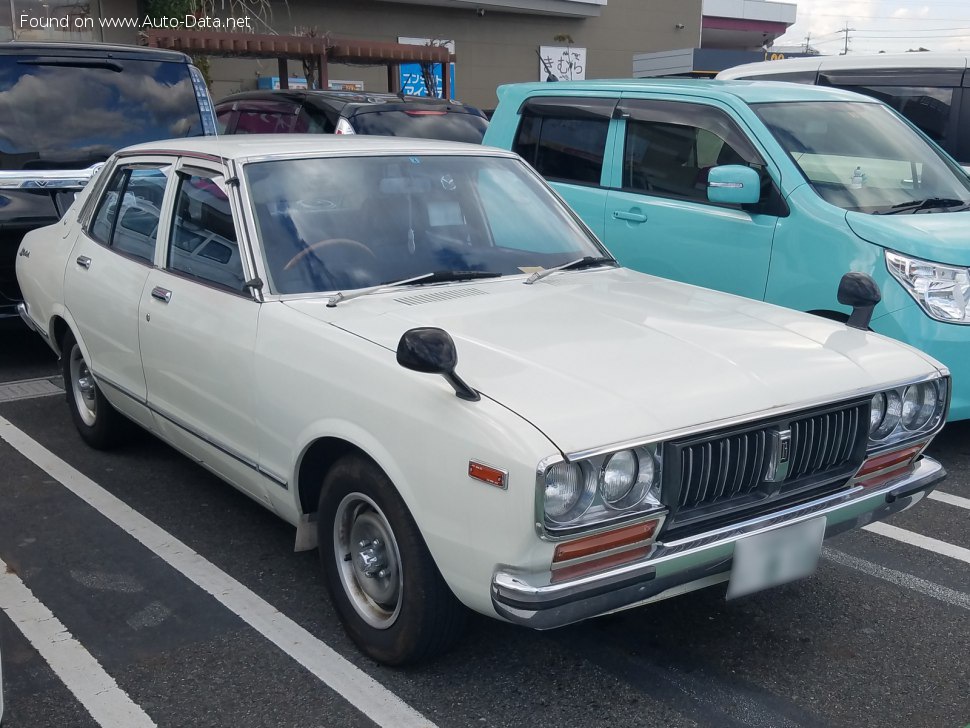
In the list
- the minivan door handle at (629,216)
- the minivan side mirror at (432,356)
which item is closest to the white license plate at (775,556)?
the minivan side mirror at (432,356)

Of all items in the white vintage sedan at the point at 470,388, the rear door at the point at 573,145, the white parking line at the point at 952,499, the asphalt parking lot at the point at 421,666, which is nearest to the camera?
the white vintage sedan at the point at 470,388

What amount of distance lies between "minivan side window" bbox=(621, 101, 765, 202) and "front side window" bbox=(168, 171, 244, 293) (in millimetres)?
3015

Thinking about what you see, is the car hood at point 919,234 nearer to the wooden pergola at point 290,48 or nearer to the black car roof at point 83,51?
the black car roof at point 83,51

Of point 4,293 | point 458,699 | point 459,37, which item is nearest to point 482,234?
point 458,699

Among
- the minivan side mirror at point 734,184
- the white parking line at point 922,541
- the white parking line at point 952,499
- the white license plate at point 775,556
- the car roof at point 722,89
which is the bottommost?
the white parking line at point 952,499

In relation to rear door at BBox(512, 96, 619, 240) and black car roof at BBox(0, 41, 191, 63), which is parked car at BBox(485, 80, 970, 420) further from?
black car roof at BBox(0, 41, 191, 63)

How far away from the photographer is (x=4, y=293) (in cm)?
666

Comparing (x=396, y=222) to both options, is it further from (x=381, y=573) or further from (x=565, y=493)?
(x=565, y=493)

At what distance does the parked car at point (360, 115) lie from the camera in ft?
28.9

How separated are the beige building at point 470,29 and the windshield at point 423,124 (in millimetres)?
9341

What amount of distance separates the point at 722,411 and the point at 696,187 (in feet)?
11.1

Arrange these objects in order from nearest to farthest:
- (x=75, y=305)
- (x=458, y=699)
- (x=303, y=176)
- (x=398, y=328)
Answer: (x=458, y=699), (x=398, y=328), (x=303, y=176), (x=75, y=305)

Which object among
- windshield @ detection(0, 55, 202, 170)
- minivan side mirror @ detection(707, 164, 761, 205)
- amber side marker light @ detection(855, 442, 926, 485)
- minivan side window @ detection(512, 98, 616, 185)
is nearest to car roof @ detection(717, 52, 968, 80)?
minivan side window @ detection(512, 98, 616, 185)

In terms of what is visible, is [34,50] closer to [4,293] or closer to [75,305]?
[4,293]
